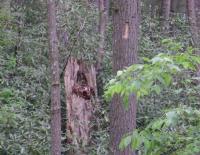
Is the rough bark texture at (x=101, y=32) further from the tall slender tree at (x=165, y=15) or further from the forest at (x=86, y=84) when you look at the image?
the tall slender tree at (x=165, y=15)

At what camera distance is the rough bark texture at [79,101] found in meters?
7.63

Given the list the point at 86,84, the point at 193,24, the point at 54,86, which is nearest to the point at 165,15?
the point at 193,24

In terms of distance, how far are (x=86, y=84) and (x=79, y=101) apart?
1.39ft

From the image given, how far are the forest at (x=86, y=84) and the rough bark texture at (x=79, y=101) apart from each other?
18 mm

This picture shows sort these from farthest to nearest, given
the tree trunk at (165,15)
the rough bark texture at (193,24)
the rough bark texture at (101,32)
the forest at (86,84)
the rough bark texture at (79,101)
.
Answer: the tree trunk at (165,15) < the rough bark texture at (193,24) < the rough bark texture at (101,32) < the rough bark texture at (79,101) < the forest at (86,84)

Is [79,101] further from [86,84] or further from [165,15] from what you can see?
[165,15]

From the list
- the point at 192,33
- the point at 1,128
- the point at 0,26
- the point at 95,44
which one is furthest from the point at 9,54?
the point at 192,33

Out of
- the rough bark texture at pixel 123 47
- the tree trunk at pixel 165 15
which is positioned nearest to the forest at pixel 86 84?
the rough bark texture at pixel 123 47

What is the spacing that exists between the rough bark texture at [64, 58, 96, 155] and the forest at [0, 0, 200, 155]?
0.02 metres

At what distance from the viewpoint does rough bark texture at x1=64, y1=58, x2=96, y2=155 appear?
763 cm

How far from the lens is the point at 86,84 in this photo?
8141mm

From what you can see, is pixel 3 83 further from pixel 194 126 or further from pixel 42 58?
pixel 194 126

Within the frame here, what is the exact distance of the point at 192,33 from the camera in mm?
12789

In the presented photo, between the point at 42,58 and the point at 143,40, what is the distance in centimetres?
350
